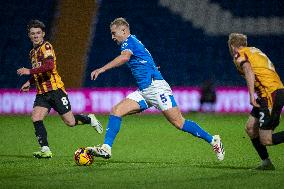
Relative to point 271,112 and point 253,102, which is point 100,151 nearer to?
point 253,102

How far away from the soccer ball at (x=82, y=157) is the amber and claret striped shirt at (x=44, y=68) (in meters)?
1.70

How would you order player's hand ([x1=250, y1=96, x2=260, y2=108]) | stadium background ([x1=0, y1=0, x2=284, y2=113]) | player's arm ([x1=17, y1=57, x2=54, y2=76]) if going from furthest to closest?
1. stadium background ([x1=0, y1=0, x2=284, y2=113])
2. player's arm ([x1=17, y1=57, x2=54, y2=76])
3. player's hand ([x1=250, y1=96, x2=260, y2=108])

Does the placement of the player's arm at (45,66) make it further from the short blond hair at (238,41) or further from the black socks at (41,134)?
the short blond hair at (238,41)

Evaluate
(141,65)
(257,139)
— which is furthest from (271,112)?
(141,65)

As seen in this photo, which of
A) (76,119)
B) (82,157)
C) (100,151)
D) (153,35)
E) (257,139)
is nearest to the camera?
(257,139)

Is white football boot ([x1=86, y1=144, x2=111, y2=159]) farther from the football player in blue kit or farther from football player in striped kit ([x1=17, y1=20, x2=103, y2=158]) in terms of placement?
football player in striped kit ([x1=17, y1=20, x2=103, y2=158])

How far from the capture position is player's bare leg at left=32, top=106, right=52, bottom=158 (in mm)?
10594

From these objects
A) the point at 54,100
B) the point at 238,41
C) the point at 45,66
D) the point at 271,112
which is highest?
the point at 238,41

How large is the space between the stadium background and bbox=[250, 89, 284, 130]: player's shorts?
52.8ft

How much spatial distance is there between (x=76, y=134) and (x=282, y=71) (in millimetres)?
12547

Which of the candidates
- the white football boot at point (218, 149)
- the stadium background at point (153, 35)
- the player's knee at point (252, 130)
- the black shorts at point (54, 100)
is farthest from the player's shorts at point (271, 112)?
the stadium background at point (153, 35)

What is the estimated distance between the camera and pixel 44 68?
34.8ft

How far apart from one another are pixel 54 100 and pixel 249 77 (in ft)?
12.6

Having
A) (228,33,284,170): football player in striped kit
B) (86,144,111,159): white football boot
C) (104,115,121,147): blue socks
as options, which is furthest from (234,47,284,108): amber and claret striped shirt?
(86,144,111,159): white football boot
